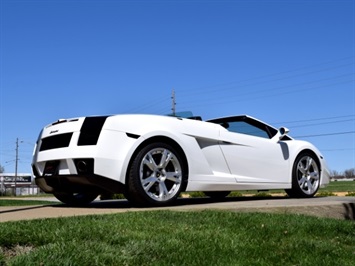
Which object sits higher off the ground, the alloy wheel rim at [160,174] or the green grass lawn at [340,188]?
the alloy wheel rim at [160,174]

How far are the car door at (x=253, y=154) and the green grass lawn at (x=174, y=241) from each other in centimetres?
208

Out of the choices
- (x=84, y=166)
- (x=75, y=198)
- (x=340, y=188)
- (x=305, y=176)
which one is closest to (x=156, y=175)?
(x=84, y=166)

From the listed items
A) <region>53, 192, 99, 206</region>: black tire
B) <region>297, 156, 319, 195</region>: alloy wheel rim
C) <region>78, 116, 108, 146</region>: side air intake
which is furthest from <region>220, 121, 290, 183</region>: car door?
<region>53, 192, 99, 206</region>: black tire

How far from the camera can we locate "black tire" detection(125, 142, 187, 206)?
5.48 meters

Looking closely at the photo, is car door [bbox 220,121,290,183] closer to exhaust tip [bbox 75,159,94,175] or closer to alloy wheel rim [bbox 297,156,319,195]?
alloy wheel rim [bbox 297,156,319,195]

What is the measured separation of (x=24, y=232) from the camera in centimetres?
347

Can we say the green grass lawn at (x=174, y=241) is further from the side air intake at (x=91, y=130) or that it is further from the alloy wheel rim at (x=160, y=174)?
the side air intake at (x=91, y=130)

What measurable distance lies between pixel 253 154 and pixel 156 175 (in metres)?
1.82

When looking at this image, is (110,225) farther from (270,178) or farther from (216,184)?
(270,178)

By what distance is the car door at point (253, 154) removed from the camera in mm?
6555

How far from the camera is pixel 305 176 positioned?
7746 mm

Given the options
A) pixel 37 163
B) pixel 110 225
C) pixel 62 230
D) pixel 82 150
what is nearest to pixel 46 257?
pixel 62 230

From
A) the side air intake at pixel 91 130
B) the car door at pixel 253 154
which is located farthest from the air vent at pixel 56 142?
the car door at pixel 253 154

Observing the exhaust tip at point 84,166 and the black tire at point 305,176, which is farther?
the black tire at point 305,176
